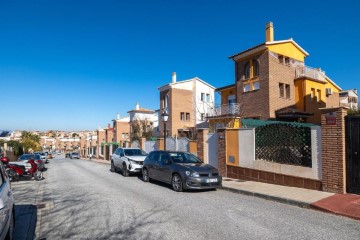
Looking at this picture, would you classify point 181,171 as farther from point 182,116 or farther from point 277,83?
point 182,116

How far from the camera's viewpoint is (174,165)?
37.1 ft

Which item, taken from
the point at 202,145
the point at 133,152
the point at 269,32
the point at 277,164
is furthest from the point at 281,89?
the point at 277,164

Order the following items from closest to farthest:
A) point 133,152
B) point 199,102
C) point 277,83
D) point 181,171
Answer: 1. point 181,171
2. point 133,152
3. point 277,83
4. point 199,102

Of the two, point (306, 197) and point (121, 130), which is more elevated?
point (121, 130)

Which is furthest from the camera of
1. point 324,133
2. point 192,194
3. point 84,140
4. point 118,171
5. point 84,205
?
point 84,140

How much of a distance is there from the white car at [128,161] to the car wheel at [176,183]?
528 centimetres

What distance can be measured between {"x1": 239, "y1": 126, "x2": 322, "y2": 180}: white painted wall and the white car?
19.6 ft

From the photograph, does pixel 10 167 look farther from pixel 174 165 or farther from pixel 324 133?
pixel 324 133

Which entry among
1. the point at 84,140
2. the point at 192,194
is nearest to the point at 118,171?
the point at 192,194

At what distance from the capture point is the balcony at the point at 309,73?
27755mm

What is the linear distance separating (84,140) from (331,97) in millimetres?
71160

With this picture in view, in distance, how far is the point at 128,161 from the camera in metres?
16.2

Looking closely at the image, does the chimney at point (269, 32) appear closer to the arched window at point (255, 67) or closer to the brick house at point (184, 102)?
the arched window at point (255, 67)

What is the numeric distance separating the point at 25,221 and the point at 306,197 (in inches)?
305
